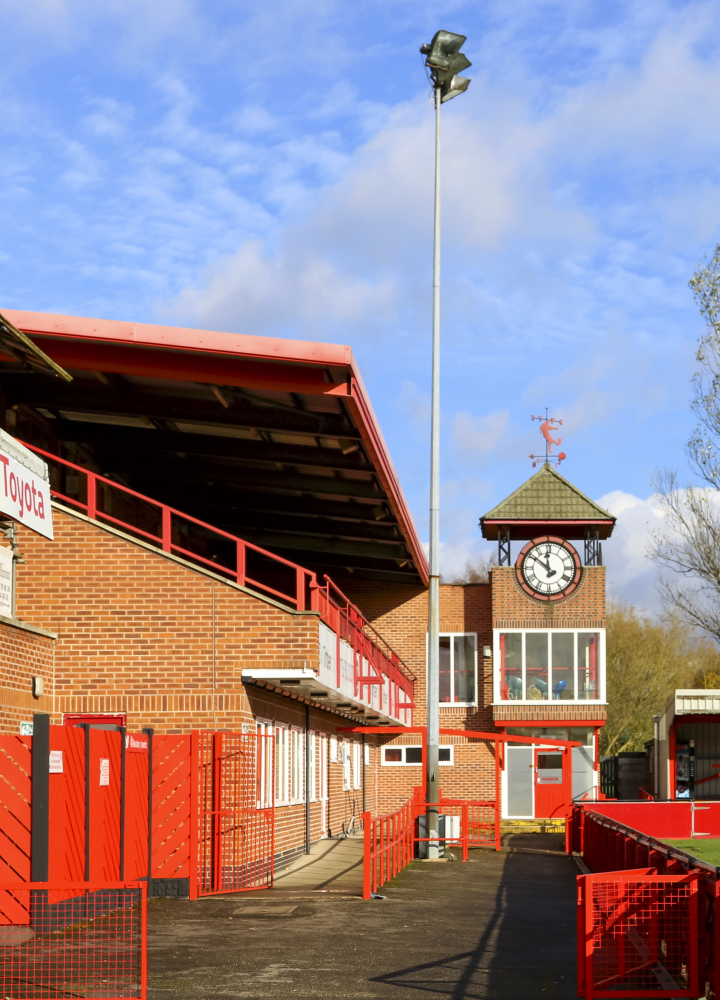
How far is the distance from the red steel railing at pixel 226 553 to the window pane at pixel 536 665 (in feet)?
11.2

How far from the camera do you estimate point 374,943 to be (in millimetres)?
11797

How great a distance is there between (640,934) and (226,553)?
22986 millimetres

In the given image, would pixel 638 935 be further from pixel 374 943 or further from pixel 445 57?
pixel 445 57

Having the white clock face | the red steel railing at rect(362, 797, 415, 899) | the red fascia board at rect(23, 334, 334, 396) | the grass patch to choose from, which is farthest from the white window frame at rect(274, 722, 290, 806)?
the white clock face

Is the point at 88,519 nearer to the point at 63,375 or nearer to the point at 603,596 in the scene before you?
the point at 63,375

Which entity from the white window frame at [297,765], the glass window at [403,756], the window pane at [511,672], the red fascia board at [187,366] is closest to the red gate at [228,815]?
the red fascia board at [187,366]

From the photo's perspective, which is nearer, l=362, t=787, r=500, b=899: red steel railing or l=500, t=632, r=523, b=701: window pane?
l=362, t=787, r=500, b=899: red steel railing

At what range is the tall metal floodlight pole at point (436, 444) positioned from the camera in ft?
74.2

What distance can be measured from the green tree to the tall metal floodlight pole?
120 feet

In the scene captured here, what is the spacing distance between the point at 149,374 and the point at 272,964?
874 cm

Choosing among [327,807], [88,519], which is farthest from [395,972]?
[327,807]

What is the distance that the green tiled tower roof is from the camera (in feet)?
118

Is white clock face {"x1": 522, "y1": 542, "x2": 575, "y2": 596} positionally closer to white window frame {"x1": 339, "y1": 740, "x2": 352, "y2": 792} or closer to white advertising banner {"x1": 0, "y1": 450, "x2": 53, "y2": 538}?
white window frame {"x1": 339, "y1": 740, "x2": 352, "y2": 792}

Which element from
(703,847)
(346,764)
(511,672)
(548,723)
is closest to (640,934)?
(703,847)
